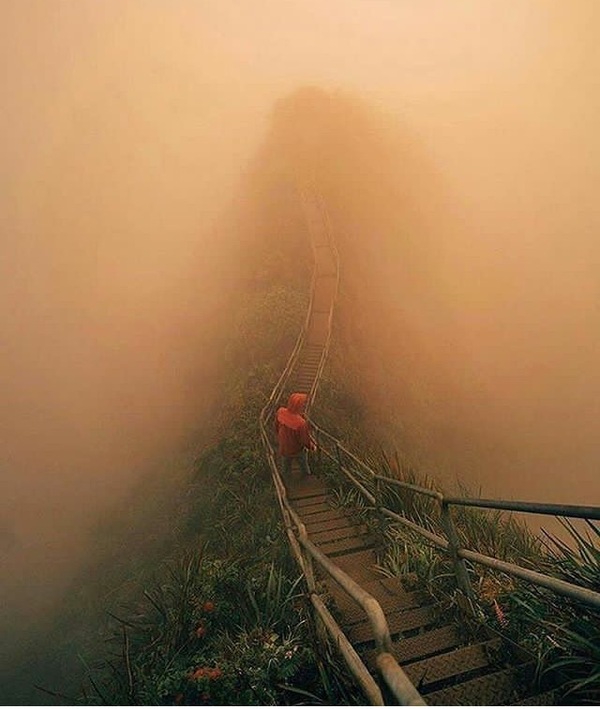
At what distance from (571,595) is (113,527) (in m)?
15.9

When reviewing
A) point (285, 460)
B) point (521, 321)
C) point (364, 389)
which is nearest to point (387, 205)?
point (521, 321)

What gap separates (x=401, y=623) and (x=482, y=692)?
102cm

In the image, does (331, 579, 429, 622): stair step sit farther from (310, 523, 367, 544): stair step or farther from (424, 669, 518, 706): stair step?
(310, 523, 367, 544): stair step

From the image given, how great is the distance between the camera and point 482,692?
2.59 meters

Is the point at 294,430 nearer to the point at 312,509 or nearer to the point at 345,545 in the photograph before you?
the point at 312,509

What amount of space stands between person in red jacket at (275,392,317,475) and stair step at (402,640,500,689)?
15.1 feet

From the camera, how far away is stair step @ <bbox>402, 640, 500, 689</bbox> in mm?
2758

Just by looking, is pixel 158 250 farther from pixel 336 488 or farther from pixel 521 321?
pixel 336 488

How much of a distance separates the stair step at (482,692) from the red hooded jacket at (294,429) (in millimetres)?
4877

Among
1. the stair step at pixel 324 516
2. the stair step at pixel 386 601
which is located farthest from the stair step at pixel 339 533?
the stair step at pixel 386 601

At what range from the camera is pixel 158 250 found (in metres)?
34.7

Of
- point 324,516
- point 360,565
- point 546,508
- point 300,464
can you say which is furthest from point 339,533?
point 546,508

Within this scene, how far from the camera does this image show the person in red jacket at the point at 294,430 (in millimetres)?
→ 7344

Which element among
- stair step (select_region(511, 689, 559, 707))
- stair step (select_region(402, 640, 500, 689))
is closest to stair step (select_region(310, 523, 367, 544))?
stair step (select_region(402, 640, 500, 689))
